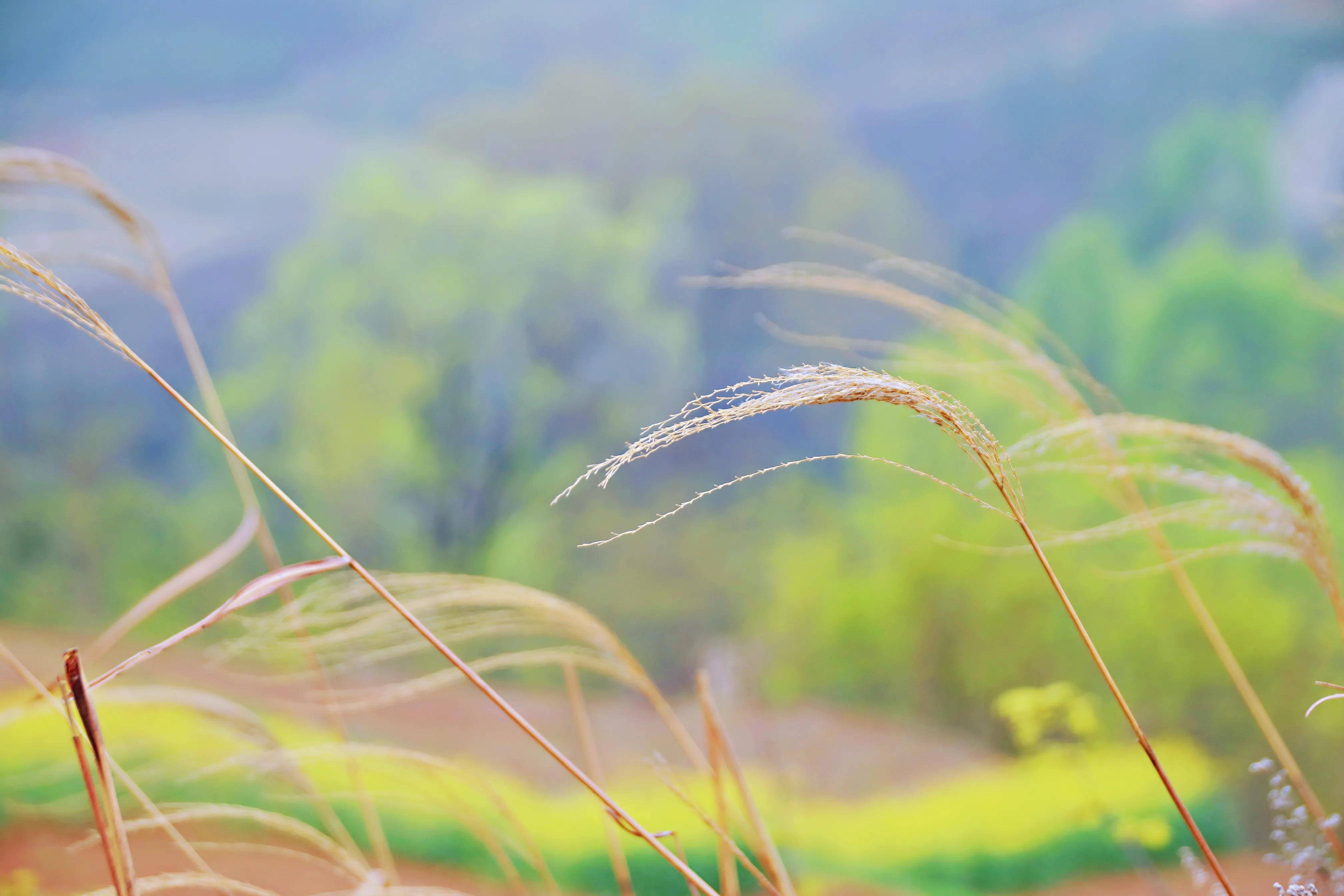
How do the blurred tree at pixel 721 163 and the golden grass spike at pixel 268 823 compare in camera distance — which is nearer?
the golden grass spike at pixel 268 823

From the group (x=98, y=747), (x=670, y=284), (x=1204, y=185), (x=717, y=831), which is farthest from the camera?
(x=670, y=284)

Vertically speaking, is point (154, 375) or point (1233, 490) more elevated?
point (154, 375)

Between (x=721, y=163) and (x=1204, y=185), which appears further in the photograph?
(x=721, y=163)

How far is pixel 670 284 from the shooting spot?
192 cm

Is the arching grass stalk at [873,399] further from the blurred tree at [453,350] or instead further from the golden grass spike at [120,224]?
the blurred tree at [453,350]

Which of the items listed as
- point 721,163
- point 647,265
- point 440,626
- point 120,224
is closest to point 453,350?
point 647,265

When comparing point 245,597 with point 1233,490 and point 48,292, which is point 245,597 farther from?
point 1233,490

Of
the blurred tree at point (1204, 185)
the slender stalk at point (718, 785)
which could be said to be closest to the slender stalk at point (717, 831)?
the slender stalk at point (718, 785)

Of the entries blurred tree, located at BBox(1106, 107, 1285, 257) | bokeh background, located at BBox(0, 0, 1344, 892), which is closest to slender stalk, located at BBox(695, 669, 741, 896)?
bokeh background, located at BBox(0, 0, 1344, 892)

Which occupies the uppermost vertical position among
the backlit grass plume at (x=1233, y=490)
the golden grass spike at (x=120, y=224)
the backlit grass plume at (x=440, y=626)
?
the golden grass spike at (x=120, y=224)

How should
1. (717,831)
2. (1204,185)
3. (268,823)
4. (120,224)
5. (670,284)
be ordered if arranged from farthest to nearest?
(670,284), (1204,185), (120,224), (268,823), (717,831)

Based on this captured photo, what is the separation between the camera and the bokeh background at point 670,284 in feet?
5.57

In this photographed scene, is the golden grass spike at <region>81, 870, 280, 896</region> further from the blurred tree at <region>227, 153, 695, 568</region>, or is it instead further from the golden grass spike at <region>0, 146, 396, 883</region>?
the blurred tree at <region>227, 153, 695, 568</region>

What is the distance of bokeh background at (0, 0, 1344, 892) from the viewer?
1698 mm
